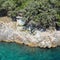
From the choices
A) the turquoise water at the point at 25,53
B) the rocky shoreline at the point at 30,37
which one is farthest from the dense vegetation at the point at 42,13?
the turquoise water at the point at 25,53

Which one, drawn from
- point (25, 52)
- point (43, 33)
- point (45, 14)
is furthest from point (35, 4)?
point (25, 52)

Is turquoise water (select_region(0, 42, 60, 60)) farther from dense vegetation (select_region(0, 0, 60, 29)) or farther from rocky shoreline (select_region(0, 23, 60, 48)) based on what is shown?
dense vegetation (select_region(0, 0, 60, 29))

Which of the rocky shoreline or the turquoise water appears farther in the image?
the rocky shoreline

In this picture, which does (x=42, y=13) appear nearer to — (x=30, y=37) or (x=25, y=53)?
(x=30, y=37)

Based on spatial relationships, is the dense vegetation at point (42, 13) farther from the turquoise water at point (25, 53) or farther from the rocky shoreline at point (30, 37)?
the turquoise water at point (25, 53)

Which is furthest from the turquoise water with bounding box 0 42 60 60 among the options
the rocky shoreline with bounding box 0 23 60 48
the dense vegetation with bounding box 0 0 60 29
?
the dense vegetation with bounding box 0 0 60 29

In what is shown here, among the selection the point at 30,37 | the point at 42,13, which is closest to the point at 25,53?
the point at 30,37
